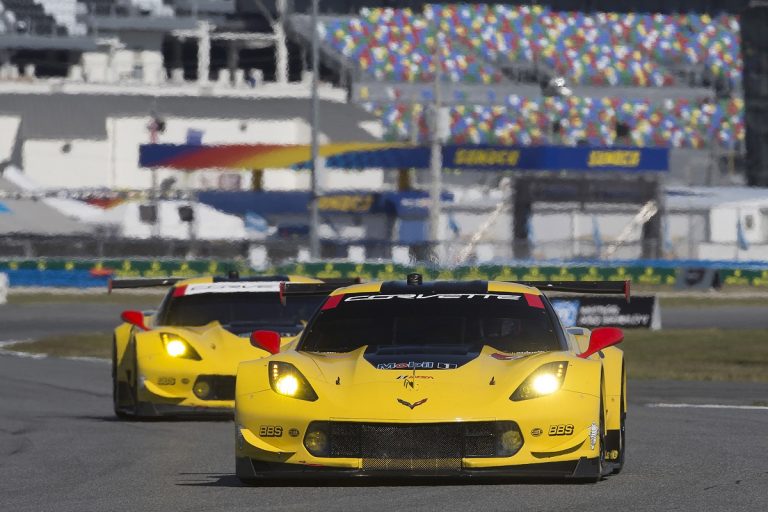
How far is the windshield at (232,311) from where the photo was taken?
14.9 meters

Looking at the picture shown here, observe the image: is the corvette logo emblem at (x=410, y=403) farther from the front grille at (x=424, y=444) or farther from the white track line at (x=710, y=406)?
the white track line at (x=710, y=406)

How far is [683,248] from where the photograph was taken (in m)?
51.8

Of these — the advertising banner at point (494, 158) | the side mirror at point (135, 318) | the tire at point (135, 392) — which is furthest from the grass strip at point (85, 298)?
the tire at point (135, 392)

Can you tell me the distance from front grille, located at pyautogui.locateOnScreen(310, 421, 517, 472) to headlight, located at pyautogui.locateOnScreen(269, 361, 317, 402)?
1.07 ft

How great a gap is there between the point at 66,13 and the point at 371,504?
72328mm

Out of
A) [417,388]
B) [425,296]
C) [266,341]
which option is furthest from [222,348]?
[417,388]

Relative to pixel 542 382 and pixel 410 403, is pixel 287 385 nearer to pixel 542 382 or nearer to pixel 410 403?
pixel 410 403

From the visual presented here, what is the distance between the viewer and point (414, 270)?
4584 cm

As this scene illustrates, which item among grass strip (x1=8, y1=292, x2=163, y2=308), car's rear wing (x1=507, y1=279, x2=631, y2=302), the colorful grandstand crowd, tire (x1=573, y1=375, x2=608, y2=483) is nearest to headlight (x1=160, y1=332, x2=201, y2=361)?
car's rear wing (x1=507, y1=279, x2=631, y2=302)

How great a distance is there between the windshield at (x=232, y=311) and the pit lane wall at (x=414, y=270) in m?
27.5

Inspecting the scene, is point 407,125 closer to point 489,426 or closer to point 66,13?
point 66,13

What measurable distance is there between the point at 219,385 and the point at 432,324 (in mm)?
4816

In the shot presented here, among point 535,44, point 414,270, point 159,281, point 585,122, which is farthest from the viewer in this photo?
point 535,44

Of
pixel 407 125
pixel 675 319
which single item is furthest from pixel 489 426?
pixel 407 125
